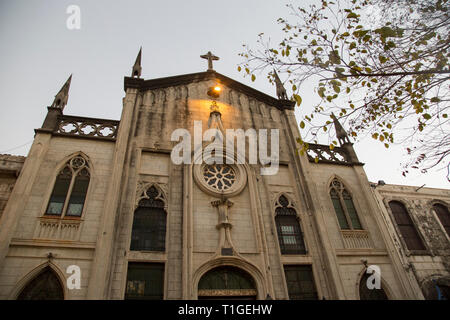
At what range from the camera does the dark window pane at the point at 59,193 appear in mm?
10352

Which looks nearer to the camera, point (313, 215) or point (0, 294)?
point (0, 294)

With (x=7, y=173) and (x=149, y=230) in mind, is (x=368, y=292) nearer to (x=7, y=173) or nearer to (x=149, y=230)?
(x=149, y=230)

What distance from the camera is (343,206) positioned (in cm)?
1371

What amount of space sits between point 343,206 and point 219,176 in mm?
6257

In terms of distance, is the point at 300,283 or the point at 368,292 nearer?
the point at 300,283

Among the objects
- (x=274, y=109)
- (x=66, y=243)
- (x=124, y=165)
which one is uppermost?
(x=274, y=109)

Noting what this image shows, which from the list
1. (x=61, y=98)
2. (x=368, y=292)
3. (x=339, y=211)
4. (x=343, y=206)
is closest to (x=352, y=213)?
(x=343, y=206)

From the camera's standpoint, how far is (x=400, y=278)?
11.7m

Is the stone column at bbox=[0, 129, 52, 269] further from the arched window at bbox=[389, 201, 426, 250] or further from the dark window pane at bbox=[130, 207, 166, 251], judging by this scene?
the arched window at bbox=[389, 201, 426, 250]

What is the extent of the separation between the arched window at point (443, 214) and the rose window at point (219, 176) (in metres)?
13.2


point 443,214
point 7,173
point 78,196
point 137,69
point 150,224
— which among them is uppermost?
point 137,69
